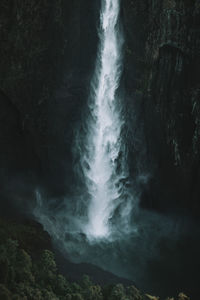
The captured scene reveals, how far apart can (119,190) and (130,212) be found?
151cm

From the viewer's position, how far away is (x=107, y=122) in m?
23.5

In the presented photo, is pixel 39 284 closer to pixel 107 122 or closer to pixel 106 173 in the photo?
pixel 106 173

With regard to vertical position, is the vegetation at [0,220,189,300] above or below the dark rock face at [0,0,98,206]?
below

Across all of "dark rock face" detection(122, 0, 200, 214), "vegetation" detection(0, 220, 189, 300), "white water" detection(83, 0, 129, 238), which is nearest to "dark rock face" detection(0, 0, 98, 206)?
"white water" detection(83, 0, 129, 238)

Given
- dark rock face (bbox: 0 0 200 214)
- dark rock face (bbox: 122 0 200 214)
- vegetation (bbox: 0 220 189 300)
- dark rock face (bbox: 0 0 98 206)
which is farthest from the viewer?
dark rock face (bbox: 122 0 200 214)

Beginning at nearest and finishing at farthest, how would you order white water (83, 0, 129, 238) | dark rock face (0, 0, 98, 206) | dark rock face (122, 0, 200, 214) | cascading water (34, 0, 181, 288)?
1. dark rock face (0, 0, 98, 206)
2. dark rock face (122, 0, 200, 214)
3. cascading water (34, 0, 181, 288)
4. white water (83, 0, 129, 238)

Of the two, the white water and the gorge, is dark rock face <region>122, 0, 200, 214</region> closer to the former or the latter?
the gorge

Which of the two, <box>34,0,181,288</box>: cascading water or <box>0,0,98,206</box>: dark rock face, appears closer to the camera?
<box>0,0,98,206</box>: dark rock face

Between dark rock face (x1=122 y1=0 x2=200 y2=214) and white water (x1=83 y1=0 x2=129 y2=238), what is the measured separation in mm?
906

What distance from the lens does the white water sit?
23.1 metres

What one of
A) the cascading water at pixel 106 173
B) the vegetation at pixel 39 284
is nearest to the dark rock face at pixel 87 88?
the cascading water at pixel 106 173

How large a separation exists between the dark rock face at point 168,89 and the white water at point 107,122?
2.97ft

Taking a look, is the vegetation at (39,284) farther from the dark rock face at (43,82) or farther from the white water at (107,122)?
the white water at (107,122)

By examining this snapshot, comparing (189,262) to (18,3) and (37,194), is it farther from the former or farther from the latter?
(18,3)
